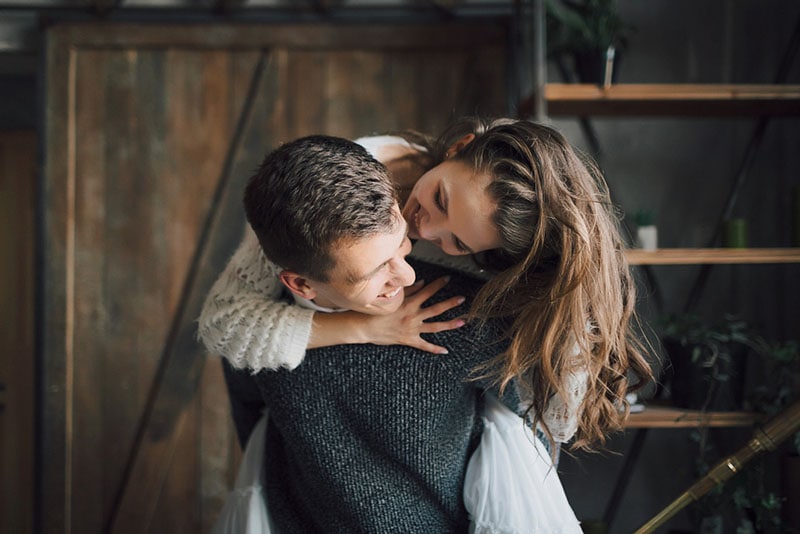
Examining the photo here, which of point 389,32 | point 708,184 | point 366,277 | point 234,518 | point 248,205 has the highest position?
point 389,32

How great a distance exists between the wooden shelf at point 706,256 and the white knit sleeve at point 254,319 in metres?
1.24

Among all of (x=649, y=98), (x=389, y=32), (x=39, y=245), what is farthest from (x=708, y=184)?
(x=39, y=245)

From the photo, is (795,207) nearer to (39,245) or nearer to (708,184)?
(708,184)

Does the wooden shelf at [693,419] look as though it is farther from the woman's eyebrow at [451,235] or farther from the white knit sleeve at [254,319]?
the white knit sleeve at [254,319]

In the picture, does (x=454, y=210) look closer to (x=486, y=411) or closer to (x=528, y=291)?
(x=528, y=291)

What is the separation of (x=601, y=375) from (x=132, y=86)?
88.3 inches

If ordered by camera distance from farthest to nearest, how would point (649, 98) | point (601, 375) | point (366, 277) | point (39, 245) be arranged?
point (39, 245) < point (649, 98) < point (601, 375) < point (366, 277)

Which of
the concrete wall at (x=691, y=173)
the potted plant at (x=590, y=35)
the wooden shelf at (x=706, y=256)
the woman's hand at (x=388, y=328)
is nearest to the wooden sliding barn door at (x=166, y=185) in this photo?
the potted plant at (x=590, y=35)

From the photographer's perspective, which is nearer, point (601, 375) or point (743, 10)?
point (601, 375)

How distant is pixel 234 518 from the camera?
62.6 inches

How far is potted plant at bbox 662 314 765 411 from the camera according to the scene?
2344 mm

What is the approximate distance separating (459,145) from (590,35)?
1155 mm

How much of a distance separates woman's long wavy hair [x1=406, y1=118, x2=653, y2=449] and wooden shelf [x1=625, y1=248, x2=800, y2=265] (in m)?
0.93

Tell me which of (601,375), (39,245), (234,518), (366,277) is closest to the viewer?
(366,277)
